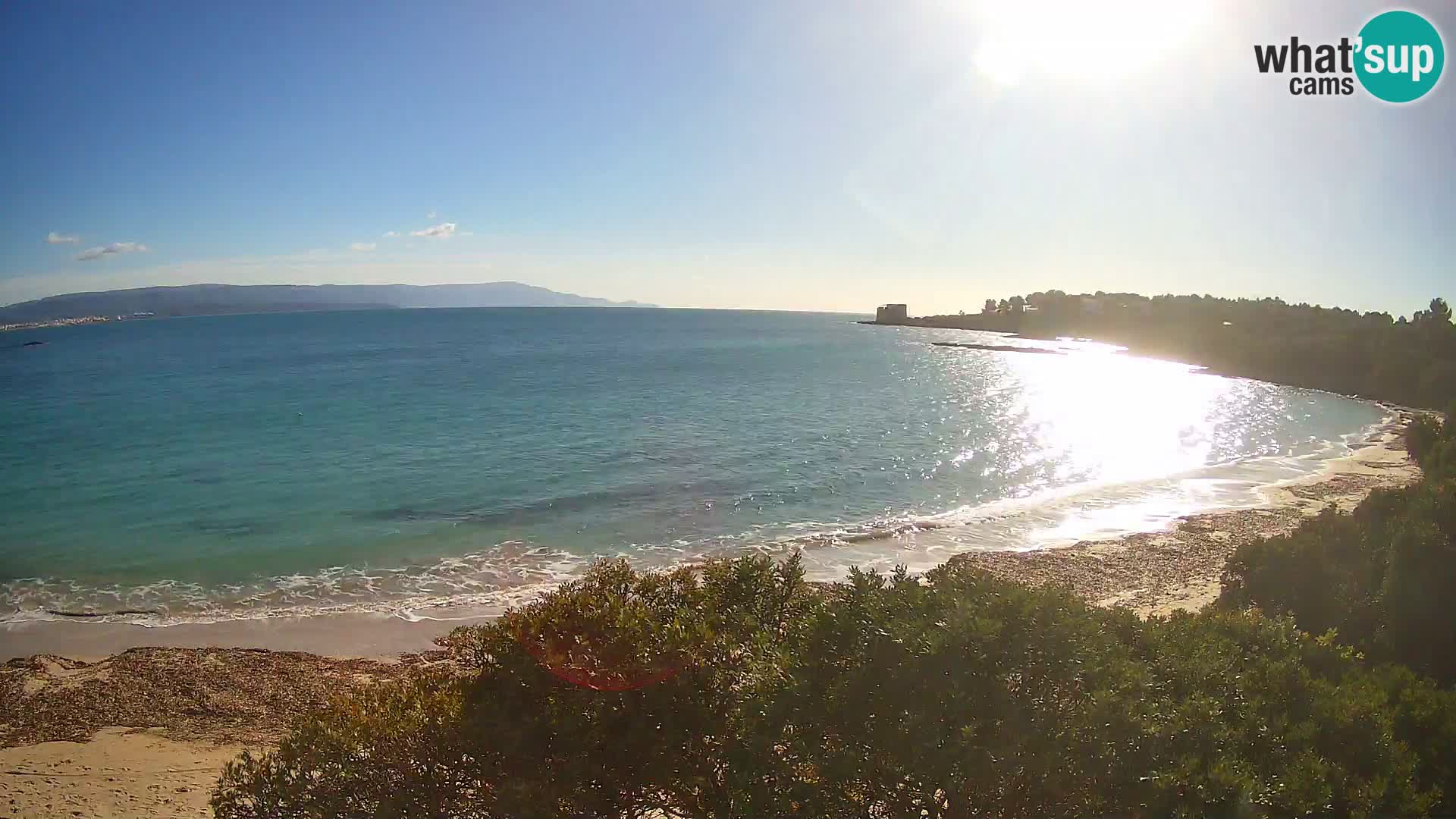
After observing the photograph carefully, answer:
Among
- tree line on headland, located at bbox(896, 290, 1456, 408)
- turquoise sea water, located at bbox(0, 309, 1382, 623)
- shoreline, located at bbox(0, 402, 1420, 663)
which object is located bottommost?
shoreline, located at bbox(0, 402, 1420, 663)

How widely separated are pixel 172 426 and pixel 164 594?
26653 mm

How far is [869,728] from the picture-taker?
223 inches

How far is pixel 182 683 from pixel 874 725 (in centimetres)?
1345

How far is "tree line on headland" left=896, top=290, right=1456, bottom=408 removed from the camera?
58312 mm

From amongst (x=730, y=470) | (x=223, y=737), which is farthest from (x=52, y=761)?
(x=730, y=470)

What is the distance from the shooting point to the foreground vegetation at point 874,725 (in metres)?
5.35

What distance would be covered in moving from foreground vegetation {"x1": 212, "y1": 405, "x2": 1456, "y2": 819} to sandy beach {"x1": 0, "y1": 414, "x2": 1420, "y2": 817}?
5.89 m

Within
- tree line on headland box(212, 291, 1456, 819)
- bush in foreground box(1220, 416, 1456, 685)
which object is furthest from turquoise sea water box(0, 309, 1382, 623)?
tree line on headland box(212, 291, 1456, 819)

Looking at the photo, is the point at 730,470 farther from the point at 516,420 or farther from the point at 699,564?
the point at 516,420

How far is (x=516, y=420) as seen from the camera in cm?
4088

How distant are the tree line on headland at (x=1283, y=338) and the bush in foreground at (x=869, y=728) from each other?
65.7m

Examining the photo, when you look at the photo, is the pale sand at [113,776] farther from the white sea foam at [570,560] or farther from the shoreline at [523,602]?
the white sea foam at [570,560]

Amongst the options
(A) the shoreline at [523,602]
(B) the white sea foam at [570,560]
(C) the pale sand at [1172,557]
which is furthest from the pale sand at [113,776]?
(C) the pale sand at [1172,557]

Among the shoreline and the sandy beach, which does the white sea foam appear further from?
the sandy beach
